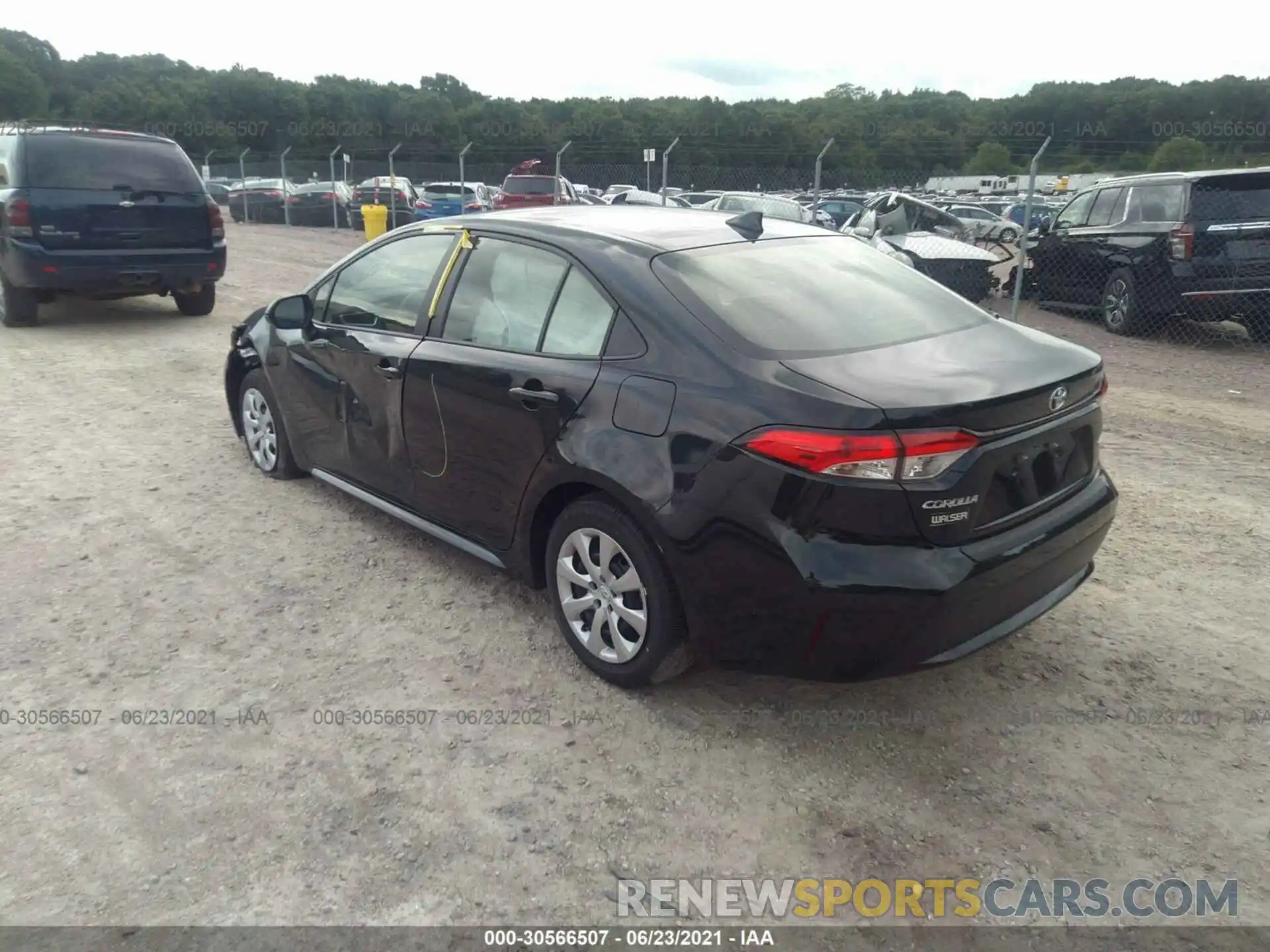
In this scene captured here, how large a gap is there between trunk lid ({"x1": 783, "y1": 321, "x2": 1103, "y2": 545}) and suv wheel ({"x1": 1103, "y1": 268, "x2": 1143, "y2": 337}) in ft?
25.2

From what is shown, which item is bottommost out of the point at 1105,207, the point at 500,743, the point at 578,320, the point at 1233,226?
the point at 500,743

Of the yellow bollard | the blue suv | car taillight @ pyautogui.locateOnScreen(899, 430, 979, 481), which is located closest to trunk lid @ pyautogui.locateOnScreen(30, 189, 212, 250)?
the blue suv

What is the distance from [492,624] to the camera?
12.2 feet

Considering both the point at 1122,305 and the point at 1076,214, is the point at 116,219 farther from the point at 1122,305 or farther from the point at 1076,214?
the point at 1076,214

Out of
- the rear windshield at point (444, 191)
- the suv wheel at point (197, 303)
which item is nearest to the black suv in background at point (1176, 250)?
the suv wheel at point (197, 303)

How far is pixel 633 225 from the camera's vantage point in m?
3.62

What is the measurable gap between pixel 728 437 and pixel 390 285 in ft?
7.02

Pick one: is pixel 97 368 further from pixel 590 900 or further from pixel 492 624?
pixel 590 900

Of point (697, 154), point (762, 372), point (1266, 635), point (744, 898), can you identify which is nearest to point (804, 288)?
point (762, 372)

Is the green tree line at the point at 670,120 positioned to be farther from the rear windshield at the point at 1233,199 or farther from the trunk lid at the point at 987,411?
the trunk lid at the point at 987,411

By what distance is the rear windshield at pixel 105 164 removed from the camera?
845 centimetres

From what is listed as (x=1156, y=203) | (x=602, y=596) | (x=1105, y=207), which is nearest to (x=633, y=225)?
(x=602, y=596)

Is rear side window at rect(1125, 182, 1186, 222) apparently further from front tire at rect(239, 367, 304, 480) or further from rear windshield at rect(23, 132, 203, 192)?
rear windshield at rect(23, 132, 203, 192)

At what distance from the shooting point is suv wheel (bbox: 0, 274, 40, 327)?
359 inches
